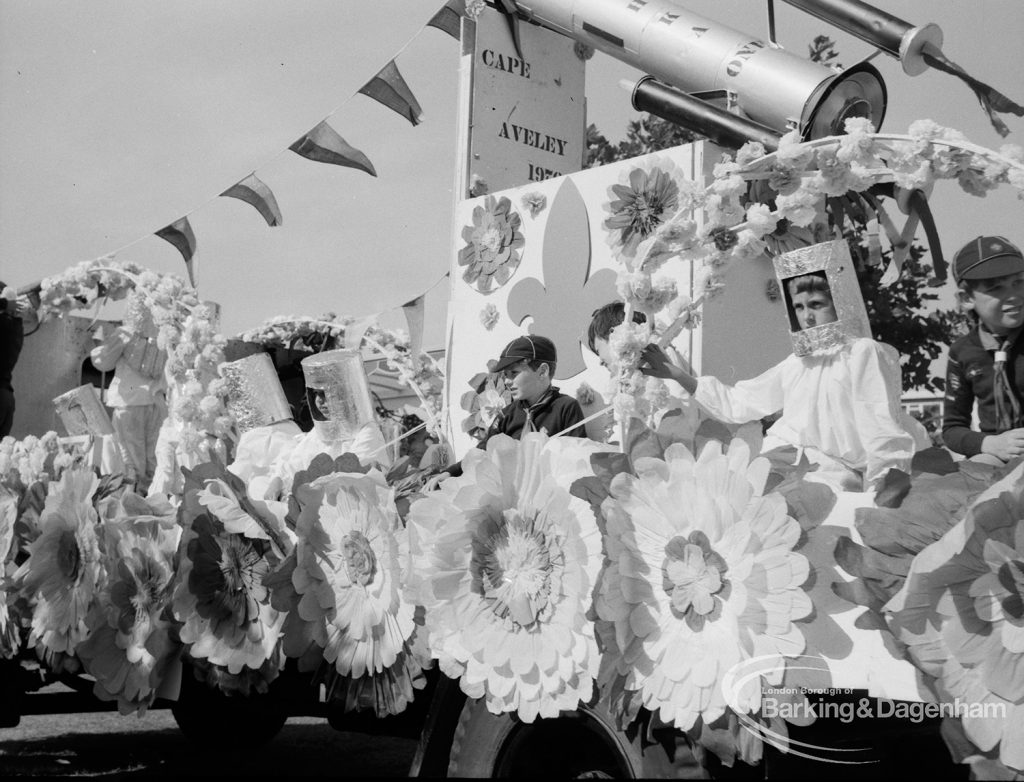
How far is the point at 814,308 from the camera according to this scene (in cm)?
273

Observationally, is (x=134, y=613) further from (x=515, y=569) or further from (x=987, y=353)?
(x=987, y=353)

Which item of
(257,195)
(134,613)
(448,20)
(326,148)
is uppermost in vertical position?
(448,20)

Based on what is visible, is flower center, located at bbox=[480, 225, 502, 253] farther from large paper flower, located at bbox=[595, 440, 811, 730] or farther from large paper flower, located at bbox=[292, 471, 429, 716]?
large paper flower, located at bbox=[595, 440, 811, 730]

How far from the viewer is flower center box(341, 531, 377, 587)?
9.08 feet

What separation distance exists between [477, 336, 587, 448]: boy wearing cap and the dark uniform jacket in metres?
1.33

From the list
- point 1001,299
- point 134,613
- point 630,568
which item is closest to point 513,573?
point 630,568

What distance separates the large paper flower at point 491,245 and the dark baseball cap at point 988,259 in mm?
2183

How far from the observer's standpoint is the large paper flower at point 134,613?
10.7 feet

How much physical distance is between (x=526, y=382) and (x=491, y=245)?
0.89 m

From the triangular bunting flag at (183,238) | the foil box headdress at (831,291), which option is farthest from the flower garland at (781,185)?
the triangular bunting flag at (183,238)

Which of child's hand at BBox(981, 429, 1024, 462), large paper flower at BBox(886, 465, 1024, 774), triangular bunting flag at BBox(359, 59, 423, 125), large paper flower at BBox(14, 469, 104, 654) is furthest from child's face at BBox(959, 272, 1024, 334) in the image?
triangular bunting flag at BBox(359, 59, 423, 125)

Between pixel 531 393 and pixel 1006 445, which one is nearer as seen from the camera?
pixel 1006 445

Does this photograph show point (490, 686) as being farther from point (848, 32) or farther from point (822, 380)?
point (848, 32)

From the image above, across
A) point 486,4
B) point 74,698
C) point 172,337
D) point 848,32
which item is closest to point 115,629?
point 74,698
